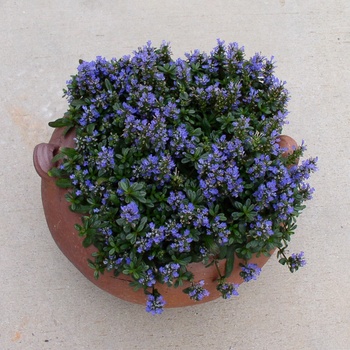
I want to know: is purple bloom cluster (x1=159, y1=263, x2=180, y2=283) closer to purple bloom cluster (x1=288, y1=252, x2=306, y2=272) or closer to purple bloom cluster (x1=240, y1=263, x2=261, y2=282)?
purple bloom cluster (x1=240, y1=263, x2=261, y2=282)

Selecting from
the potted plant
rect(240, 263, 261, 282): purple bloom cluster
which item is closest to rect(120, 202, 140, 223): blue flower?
the potted plant

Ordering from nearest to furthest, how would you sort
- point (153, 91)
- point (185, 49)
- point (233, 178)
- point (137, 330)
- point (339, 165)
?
point (233, 178)
point (153, 91)
point (137, 330)
point (339, 165)
point (185, 49)

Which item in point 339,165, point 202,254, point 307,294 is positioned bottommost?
point 307,294

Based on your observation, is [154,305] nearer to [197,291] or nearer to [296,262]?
[197,291]

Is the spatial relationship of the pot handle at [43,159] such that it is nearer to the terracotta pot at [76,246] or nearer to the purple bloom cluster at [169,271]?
the terracotta pot at [76,246]

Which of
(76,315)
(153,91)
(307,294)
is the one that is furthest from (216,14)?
(76,315)

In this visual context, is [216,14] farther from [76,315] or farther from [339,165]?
[76,315]

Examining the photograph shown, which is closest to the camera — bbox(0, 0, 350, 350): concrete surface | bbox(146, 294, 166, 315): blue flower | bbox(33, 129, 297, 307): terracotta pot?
bbox(146, 294, 166, 315): blue flower

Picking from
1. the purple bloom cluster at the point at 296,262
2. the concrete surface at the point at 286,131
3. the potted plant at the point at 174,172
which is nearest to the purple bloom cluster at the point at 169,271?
the potted plant at the point at 174,172

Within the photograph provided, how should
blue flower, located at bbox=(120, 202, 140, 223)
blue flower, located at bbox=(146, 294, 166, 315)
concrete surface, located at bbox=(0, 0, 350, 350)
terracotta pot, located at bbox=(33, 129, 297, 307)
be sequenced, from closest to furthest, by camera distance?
blue flower, located at bbox=(120, 202, 140, 223) → blue flower, located at bbox=(146, 294, 166, 315) → terracotta pot, located at bbox=(33, 129, 297, 307) → concrete surface, located at bbox=(0, 0, 350, 350)
